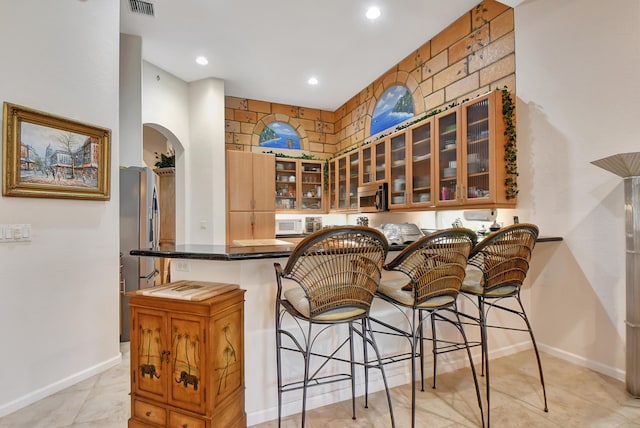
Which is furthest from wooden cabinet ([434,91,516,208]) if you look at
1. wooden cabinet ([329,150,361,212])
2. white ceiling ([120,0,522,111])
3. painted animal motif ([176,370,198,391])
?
painted animal motif ([176,370,198,391])

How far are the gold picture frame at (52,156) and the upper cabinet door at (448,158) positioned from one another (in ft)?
10.5

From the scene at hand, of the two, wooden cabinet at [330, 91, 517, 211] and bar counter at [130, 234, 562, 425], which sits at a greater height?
wooden cabinet at [330, 91, 517, 211]

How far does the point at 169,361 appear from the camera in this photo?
152cm

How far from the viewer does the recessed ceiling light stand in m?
3.14

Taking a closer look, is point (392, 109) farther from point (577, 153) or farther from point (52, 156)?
point (52, 156)

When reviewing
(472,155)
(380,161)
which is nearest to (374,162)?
(380,161)

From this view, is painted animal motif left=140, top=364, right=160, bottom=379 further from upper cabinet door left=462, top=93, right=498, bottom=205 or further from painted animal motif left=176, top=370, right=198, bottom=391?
upper cabinet door left=462, top=93, right=498, bottom=205

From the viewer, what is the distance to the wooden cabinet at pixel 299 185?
549 cm

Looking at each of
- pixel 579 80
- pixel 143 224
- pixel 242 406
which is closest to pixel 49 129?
pixel 143 224

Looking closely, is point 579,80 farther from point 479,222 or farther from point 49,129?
point 49,129

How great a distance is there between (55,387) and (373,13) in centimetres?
435

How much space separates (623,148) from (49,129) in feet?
13.9

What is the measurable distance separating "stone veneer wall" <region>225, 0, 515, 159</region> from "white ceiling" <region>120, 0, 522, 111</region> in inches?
6.8

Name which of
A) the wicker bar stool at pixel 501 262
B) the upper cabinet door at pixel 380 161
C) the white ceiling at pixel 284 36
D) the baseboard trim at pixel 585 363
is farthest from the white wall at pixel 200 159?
the baseboard trim at pixel 585 363
